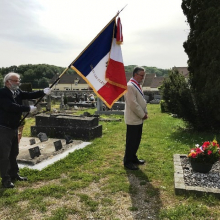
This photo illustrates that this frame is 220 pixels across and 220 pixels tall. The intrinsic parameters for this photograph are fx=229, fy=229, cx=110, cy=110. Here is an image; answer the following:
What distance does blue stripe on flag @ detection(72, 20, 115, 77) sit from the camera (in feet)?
15.1

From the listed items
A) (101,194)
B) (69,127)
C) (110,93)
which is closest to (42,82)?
(69,127)

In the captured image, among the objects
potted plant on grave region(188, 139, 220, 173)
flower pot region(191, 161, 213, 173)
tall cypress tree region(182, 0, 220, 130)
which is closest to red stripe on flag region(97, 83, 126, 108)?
potted plant on grave region(188, 139, 220, 173)

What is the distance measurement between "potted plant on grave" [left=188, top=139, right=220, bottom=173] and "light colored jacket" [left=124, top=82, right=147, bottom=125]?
133cm

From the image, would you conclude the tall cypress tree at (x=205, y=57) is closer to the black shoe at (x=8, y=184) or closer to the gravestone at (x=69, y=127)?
the gravestone at (x=69, y=127)

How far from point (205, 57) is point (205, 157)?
5815 millimetres

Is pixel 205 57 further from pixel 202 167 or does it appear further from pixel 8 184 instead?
pixel 8 184

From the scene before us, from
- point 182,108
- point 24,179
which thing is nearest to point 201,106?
point 182,108

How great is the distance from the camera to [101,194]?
402 cm

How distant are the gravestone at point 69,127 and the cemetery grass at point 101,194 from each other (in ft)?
6.12

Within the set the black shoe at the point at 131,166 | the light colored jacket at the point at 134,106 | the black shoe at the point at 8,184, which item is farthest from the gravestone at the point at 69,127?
the black shoe at the point at 8,184

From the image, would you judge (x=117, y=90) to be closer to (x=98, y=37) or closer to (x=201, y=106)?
(x=98, y=37)

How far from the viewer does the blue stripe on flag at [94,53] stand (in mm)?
4605

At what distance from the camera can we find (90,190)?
4191mm

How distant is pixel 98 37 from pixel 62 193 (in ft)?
10.00
